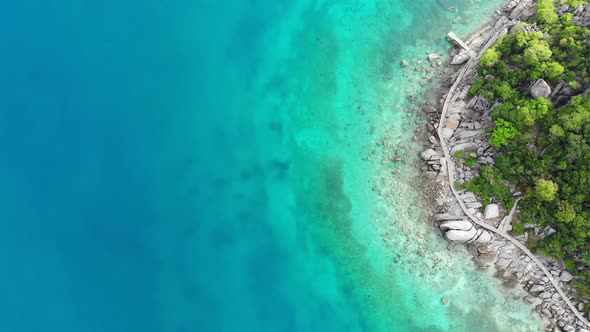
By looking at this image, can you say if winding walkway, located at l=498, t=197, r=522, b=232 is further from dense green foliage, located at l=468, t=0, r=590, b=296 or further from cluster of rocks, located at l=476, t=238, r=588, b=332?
cluster of rocks, located at l=476, t=238, r=588, b=332

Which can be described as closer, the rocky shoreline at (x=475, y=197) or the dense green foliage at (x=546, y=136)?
the dense green foliage at (x=546, y=136)

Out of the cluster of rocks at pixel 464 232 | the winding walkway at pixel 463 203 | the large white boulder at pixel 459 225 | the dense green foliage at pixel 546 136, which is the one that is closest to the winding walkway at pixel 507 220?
the winding walkway at pixel 463 203

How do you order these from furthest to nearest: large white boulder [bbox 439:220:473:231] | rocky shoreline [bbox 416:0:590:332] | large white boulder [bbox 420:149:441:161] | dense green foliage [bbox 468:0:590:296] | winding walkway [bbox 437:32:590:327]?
large white boulder [bbox 420:149:441:161]
large white boulder [bbox 439:220:473:231]
rocky shoreline [bbox 416:0:590:332]
winding walkway [bbox 437:32:590:327]
dense green foliage [bbox 468:0:590:296]

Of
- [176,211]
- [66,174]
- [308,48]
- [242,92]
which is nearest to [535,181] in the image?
[308,48]

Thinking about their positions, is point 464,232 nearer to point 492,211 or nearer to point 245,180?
point 492,211

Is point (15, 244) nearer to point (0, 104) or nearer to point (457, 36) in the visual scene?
point (0, 104)

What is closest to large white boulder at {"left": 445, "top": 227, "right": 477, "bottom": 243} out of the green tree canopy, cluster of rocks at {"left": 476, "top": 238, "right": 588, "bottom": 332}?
cluster of rocks at {"left": 476, "top": 238, "right": 588, "bottom": 332}

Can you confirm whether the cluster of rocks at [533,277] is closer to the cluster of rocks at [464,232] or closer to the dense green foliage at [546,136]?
the cluster of rocks at [464,232]
